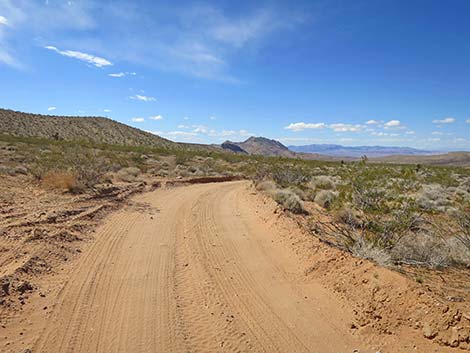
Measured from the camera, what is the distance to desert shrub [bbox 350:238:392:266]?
7.19 meters

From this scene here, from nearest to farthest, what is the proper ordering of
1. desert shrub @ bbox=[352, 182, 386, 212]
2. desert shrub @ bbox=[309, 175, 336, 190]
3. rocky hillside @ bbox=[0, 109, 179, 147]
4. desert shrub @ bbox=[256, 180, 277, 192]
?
1. desert shrub @ bbox=[352, 182, 386, 212]
2. desert shrub @ bbox=[256, 180, 277, 192]
3. desert shrub @ bbox=[309, 175, 336, 190]
4. rocky hillside @ bbox=[0, 109, 179, 147]

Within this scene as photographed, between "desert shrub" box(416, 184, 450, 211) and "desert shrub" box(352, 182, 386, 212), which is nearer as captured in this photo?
"desert shrub" box(352, 182, 386, 212)

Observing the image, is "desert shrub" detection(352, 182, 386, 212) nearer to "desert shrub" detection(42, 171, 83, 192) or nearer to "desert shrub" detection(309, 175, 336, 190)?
"desert shrub" detection(309, 175, 336, 190)

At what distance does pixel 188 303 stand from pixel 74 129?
268 feet

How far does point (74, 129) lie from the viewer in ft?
258

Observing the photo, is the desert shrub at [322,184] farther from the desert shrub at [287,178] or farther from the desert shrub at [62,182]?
the desert shrub at [62,182]

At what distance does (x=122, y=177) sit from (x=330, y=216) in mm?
14311

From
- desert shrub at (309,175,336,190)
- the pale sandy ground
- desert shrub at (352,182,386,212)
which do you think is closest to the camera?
the pale sandy ground

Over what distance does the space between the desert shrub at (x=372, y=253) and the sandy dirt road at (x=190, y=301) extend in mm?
1360

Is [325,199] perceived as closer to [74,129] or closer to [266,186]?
[266,186]

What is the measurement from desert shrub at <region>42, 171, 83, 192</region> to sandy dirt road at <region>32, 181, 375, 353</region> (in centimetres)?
654

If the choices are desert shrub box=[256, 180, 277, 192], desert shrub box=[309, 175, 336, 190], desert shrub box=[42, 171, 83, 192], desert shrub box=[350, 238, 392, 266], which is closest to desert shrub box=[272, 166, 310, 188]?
desert shrub box=[309, 175, 336, 190]

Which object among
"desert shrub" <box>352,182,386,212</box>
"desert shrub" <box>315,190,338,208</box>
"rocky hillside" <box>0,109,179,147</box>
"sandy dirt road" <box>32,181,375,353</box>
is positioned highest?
"rocky hillside" <box>0,109,179,147</box>

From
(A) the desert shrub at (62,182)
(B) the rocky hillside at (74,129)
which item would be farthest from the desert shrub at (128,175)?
(B) the rocky hillside at (74,129)
